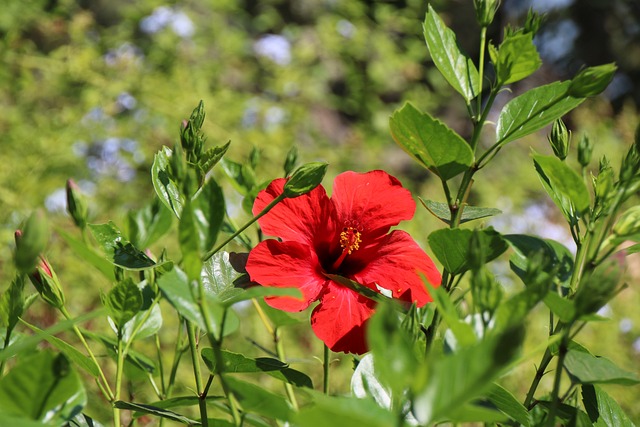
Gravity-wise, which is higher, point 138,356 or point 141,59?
point 138,356

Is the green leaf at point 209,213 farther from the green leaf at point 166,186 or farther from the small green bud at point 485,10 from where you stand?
the small green bud at point 485,10

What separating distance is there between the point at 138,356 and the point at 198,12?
2169 mm

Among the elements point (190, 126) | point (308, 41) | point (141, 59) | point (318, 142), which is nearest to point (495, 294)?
point (190, 126)

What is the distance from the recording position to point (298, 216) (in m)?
0.45

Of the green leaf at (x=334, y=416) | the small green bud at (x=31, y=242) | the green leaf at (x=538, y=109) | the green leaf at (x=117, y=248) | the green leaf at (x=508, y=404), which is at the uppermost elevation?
the green leaf at (x=538, y=109)

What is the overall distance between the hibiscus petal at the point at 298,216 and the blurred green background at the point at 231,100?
43 cm

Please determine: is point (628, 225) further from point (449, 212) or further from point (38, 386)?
point (38, 386)

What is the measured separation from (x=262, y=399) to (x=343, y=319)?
0.13m

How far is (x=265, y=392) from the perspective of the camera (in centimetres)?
27

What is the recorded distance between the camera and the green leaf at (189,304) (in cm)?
29

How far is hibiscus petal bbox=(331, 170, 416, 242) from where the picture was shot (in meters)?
0.45

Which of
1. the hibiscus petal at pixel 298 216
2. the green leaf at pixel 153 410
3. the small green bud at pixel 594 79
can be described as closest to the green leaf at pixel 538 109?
the small green bud at pixel 594 79

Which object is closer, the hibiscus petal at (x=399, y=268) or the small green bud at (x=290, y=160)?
the hibiscus petal at (x=399, y=268)

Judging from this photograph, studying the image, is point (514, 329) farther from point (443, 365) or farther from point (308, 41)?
point (308, 41)
